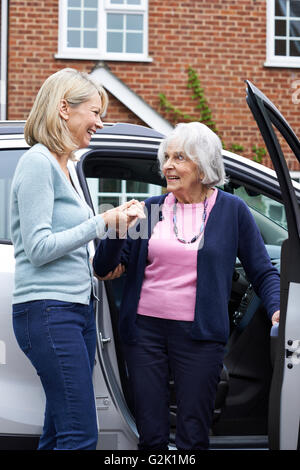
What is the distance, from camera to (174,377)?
2.82 m

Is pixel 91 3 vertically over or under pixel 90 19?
over

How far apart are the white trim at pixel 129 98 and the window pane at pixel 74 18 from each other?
79 centimetres

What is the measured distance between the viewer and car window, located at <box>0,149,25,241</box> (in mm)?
3051

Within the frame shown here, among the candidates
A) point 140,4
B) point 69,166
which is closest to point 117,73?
point 140,4

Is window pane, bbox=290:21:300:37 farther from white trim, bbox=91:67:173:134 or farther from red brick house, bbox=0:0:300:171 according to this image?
white trim, bbox=91:67:173:134

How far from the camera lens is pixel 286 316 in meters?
2.63

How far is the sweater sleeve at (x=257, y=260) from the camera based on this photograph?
2875 mm

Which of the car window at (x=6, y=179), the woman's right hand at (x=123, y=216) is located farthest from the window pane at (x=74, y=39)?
the woman's right hand at (x=123, y=216)

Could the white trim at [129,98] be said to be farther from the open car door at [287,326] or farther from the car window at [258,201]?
the open car door at [287,326]

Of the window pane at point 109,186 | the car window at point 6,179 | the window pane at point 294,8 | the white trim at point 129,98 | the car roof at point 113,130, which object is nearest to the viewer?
the car window at point 6,179

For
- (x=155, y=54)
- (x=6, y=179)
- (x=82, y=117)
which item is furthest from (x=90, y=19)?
(x=82, y=117)

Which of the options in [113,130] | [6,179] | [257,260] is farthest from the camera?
[113,130]

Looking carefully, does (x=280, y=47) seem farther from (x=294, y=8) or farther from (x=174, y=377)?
(x=174, y=377)

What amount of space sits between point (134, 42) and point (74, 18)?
2.92 feet
